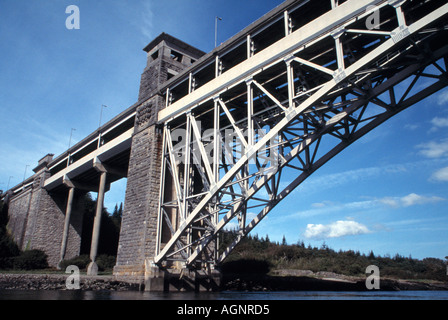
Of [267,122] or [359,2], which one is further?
[267,122]

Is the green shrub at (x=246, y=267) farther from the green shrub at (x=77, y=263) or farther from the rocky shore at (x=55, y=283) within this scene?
the green shrub at (x=77, y=263)

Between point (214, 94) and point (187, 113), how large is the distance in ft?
6.43

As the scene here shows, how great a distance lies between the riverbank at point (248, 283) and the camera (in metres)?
15.7

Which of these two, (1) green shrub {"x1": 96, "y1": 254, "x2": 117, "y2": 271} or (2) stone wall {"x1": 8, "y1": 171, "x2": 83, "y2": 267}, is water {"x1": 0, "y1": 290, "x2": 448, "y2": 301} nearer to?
(1) green shrub {"x1": 96, "y1": 254, "x2": 117, "y2": 271}

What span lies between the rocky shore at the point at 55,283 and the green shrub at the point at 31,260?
1135 cm

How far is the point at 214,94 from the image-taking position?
15.0 meters

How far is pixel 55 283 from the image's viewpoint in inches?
639

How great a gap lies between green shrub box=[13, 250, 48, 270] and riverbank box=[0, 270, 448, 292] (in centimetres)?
1056

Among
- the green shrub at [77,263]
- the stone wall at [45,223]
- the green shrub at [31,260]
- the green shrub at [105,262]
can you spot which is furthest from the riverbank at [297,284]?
the stone wall at [45,223]

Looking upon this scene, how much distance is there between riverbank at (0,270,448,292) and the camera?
51.5 feet
